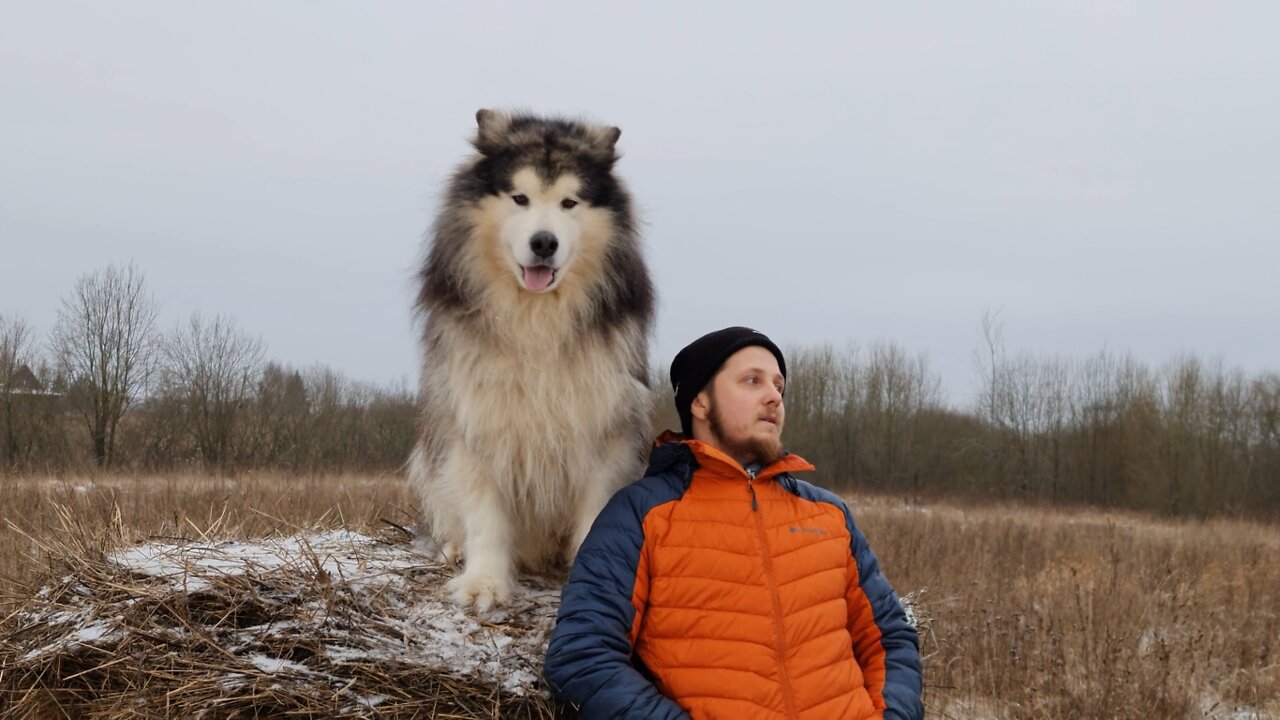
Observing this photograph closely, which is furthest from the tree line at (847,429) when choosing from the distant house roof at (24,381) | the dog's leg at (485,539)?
the dog's leg at (485,539)

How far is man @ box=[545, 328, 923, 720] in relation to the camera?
7.72 ft

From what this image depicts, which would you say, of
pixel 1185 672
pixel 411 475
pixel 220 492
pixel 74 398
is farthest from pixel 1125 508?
pixel 74 398

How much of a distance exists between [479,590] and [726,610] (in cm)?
108

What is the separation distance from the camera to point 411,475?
4039 millimetres

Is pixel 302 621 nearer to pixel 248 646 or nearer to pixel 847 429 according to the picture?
pixel 248 646

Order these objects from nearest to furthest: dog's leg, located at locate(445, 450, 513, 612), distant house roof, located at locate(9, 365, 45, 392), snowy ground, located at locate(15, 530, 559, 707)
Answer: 1. snowy ground, located at locate(15, 530, 559, 707)
2. dog's leg, located at locate(445, 450, 513, 612)
3. distant house roof, located at locate(9, 365, 45, 392)

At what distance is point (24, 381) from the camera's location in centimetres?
2069

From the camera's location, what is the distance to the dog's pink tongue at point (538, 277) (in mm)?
3086

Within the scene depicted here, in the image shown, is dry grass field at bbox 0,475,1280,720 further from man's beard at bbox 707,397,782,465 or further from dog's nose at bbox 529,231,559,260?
dog's nose at bbox 529,231,559,260

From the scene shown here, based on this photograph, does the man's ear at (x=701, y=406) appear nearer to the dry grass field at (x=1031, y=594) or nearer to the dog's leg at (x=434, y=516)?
the dog's leg at (x=434, y=516)

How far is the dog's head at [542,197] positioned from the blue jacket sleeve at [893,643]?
143cm

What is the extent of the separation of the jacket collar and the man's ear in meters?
0.12

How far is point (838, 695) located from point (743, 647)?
0.33 m

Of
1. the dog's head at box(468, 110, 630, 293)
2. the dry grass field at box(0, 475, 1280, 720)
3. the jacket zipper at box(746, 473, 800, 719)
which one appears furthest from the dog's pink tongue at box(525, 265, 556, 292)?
the dry grass field at box(0, 475, 1280, 720)
